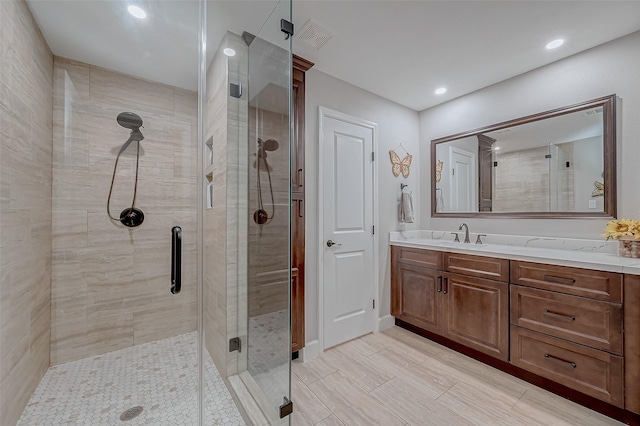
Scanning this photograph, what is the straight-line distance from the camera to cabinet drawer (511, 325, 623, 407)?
4.78 feet

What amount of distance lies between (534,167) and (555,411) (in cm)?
184

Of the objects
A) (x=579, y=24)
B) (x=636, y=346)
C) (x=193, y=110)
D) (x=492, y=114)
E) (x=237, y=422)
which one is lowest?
(x=237, y=422)

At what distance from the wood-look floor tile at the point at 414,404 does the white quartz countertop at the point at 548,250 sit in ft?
3.69

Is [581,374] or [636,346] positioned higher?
[636,346]

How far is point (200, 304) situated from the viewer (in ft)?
5.82

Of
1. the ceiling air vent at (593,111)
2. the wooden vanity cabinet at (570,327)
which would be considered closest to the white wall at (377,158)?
the wooden vanity cabinet at (570,327)

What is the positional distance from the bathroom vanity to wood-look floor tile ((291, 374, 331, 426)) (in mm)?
1285

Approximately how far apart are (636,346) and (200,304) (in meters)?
2.61

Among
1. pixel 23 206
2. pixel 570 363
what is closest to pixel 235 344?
pixel 23 206

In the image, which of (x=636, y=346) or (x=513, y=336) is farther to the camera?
(x=513, y=336)

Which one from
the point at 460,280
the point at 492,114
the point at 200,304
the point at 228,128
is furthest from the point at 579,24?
the point at 200,304

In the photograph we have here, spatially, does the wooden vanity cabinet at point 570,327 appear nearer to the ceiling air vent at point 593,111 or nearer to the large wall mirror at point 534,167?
the large wall mirror at point 534,167

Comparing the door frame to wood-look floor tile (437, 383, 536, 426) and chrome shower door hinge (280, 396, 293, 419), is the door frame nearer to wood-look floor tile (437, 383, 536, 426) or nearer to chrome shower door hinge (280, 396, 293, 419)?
chrome shower door hinge (280, 396, 293, 419)

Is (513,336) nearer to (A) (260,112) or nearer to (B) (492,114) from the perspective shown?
(B) (492,114)
